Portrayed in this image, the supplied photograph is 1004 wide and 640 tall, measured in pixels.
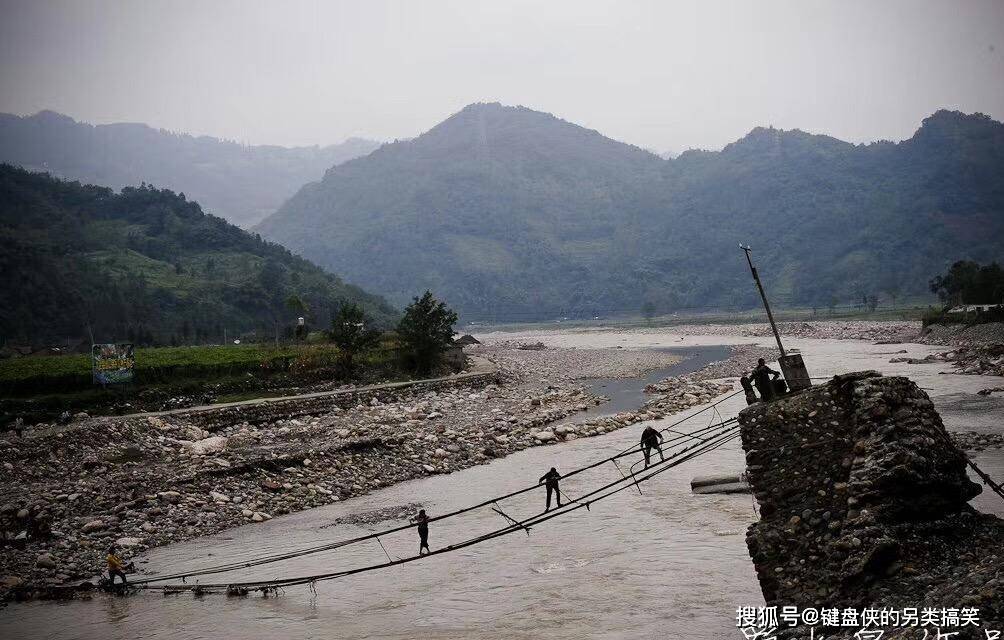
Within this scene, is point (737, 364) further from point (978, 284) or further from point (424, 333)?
point (978, 284)

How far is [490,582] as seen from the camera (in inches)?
607

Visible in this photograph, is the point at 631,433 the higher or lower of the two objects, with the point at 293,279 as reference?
lower

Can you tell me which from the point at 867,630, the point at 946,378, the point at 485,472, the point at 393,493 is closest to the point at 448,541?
the point at 393,493

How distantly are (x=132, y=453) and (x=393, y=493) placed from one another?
457 inches

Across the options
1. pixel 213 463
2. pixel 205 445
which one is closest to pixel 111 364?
pixel 205 445

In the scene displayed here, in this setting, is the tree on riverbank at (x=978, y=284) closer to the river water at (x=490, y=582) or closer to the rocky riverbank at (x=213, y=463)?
the rocky riverbank at (x=213, y=463)

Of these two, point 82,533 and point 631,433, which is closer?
point 82,533

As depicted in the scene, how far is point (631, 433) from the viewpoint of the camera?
30.7 m

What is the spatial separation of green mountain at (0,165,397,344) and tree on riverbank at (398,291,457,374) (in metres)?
29.3

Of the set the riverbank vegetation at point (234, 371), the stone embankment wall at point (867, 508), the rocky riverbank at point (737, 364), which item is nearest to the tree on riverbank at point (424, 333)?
the riverbank vegetation at point (234, 371)

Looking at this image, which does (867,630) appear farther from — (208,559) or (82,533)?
(82,533)

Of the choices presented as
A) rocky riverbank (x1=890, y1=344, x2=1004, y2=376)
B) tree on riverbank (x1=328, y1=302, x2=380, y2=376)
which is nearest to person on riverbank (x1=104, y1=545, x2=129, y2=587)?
tree on riverbank (x1=328, y1=302, x2=380, y2=376)

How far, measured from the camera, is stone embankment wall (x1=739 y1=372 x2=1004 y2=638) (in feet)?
25.1

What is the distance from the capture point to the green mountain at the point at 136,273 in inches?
3189
